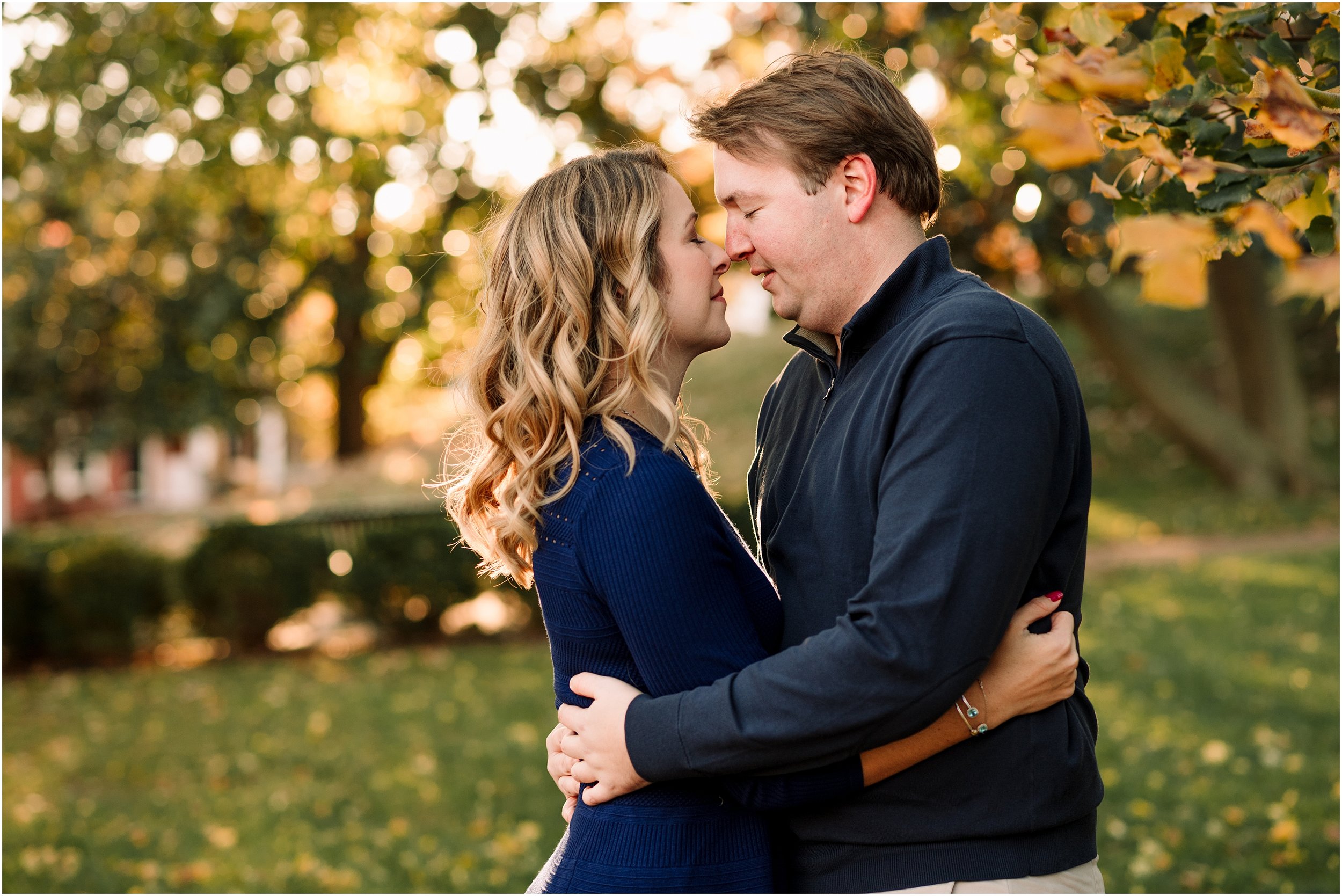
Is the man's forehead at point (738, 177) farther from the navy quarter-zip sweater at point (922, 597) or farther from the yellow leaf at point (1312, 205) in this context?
the yellow leaf at point (1312, 205)

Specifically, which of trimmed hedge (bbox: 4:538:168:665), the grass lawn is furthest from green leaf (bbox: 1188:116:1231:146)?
trimmed hedge (bbox: 4:538:168:665)

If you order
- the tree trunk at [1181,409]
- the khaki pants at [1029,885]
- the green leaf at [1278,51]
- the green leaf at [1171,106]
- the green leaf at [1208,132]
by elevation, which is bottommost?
the tree trunk at [1181,409]

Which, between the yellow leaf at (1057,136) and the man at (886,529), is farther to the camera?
the yellow leaf at (1057,136)

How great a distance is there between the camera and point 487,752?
772 centimetres

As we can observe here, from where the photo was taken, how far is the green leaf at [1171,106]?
192 cm

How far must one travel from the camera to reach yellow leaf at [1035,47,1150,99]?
1.83 m

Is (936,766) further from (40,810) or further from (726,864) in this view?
(40,810)

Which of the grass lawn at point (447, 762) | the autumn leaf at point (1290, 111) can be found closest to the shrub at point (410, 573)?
the grass lawn at point (447, 762)

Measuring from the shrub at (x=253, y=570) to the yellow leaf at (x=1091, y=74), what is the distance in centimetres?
1032

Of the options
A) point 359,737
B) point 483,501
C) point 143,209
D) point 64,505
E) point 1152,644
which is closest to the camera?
point 483,501

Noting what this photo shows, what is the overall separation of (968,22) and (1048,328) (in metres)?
4.93

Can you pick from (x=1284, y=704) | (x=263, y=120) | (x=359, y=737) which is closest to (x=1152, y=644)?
(x=1284, y=704)

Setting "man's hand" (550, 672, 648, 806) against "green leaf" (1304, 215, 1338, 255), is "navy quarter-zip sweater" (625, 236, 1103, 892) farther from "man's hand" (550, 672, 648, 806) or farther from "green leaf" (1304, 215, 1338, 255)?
"green leaf" (1304, 215, 1338, 255)

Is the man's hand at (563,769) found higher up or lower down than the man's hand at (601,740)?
lower down
